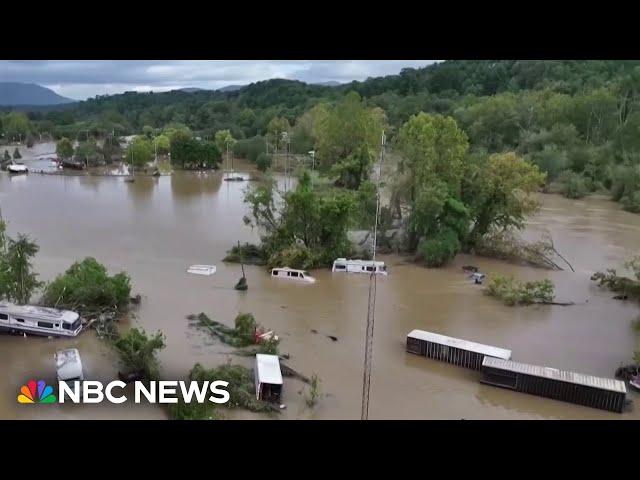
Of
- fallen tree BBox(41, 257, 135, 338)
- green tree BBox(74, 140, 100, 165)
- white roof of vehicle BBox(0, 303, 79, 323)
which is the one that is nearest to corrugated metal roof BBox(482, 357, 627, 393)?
fallen tree BBox(41, 257, 135, 338)

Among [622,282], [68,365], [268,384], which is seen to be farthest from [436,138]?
[68,365]

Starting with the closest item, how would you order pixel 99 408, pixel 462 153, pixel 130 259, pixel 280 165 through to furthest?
1. pixel 99 408
2. pixel 130 259
3. pixel 462 153
4. pixel 280 165

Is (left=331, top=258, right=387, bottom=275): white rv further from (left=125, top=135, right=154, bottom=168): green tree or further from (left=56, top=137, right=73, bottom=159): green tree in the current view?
(left=56, top=137, right=73, bottom=159): green tree

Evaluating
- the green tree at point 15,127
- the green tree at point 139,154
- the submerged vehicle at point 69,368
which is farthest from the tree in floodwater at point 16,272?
the green tree at point 15,127

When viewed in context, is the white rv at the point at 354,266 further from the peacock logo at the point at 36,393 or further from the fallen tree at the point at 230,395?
the peacock logo at the point at 36,393

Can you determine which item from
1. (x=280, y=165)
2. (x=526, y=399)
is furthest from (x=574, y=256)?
(x=280, y=165)

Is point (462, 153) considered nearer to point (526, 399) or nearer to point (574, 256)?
point (574, 256)
